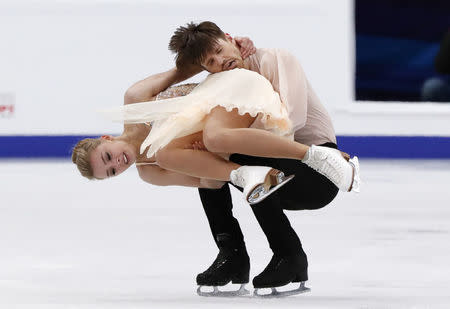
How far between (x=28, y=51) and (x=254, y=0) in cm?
178

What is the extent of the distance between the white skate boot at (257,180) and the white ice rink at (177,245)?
0.32 metres

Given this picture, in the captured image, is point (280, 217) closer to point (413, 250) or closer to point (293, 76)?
point (293, 76)

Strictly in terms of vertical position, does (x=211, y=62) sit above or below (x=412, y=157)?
above

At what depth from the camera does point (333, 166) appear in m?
2.34

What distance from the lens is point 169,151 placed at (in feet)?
7.97

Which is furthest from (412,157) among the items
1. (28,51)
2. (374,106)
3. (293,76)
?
(293,76)

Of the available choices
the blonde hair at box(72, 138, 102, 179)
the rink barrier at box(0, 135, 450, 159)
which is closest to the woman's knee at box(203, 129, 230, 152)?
the blonde hair at box(72, 138, 102, 179)

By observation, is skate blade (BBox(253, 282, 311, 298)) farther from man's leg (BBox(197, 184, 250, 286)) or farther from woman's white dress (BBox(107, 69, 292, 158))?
woman's white dress (BBox(107, 69, 292, 158))

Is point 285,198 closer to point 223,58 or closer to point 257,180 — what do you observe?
point 257,180

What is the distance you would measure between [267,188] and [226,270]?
36 centimetres

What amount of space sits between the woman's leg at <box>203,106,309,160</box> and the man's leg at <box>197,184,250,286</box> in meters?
0.28

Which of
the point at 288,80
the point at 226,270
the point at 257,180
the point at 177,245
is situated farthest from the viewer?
the point at 177,245

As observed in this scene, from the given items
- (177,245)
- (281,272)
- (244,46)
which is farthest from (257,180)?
(177,245)

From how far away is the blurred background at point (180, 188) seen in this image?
289 cm
